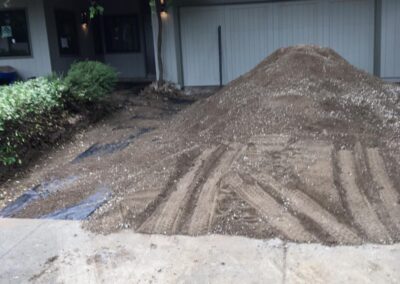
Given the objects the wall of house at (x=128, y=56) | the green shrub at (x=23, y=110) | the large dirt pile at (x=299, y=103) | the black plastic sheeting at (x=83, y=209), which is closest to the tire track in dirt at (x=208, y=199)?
the large dirt pile at (x=299, y=103)

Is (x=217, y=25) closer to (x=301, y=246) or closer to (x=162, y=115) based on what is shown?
(x=162, y=115)

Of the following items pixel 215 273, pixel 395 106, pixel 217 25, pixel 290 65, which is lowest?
pixel 215 273

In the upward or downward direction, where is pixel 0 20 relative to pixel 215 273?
upward

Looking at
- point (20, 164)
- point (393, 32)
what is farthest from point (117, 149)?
point (393, 32)

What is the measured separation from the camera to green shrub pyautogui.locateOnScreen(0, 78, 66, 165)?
605 cm

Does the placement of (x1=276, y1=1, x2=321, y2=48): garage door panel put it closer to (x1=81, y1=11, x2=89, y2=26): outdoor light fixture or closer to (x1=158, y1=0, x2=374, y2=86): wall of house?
(x1=158, y1=0, x2=374, y2=86): wall of house

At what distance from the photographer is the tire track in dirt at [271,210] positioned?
402cm

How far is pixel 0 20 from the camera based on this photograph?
12570 millimetres

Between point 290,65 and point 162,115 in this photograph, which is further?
point 162,115

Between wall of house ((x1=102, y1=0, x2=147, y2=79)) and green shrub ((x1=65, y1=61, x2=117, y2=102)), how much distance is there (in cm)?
526

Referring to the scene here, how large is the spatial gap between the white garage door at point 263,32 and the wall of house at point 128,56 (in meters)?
2.74

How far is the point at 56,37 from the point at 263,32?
5612mm

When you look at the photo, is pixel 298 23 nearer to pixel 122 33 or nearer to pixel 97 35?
pixel 122 33

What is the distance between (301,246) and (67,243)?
2050 mm
